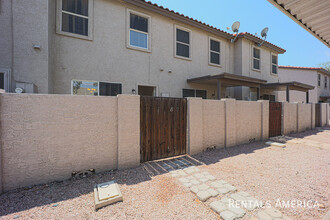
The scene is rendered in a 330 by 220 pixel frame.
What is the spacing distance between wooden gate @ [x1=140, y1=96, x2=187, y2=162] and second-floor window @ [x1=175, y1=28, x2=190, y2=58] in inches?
187

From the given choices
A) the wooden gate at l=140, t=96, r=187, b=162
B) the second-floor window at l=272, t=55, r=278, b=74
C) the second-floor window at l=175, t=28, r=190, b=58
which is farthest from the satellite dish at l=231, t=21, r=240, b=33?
the wooden gate at l=140, t=96, r=187, b=162

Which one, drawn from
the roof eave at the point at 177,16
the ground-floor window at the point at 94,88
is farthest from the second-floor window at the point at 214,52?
the ground-floor window at the point at 94,88

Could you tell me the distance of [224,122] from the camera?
6.09 meters

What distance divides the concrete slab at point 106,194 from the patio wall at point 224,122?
113 inches

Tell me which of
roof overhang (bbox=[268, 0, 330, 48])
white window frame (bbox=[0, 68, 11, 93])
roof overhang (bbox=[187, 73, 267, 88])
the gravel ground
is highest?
roof overhang (bbox=[268, 0, 330, 48])

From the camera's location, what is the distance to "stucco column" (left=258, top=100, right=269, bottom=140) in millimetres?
7511

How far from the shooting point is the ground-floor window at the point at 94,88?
617 centimetres

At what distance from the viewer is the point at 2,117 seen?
289cm

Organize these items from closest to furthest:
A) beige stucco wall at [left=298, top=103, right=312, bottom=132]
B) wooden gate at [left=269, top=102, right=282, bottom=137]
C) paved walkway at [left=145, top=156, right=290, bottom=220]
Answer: paved walkway at [left=145, top=156, right=290, bottom=220] < wooden gate at [left=269, top=102, right=282, bottom=137] < beige stucco wall at [left=298, top=103, right=312, bottom=132]

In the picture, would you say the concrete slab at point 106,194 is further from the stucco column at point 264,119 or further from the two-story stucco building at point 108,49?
the stucco column at point 264,119

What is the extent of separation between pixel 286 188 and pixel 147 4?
28.5ft

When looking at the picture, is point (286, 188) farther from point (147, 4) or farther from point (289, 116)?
point (147, 4)

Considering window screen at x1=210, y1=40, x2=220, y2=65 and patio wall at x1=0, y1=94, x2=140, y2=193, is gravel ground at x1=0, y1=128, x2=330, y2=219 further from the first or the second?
window screen at x1=210, y1=40, x2=220, y2=65

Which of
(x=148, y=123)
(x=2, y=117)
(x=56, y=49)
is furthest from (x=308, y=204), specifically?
(x=56, y=49)
